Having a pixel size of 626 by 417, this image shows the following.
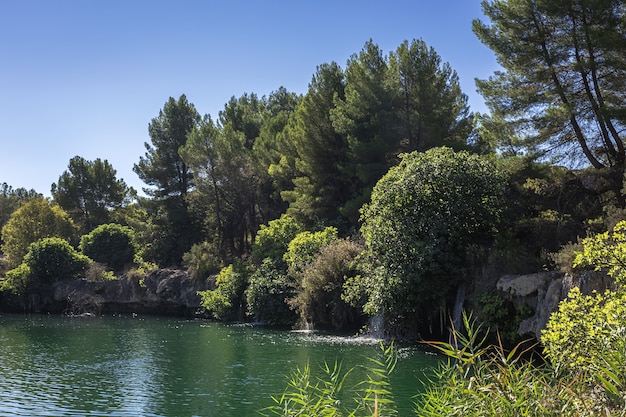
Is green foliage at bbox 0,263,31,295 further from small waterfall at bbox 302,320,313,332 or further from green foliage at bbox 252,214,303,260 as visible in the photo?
small waterfall at bbox 302,320,313,332

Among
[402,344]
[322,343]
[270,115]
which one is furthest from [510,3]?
[270,115]

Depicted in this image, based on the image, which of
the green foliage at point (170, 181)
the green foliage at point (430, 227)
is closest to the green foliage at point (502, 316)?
the green foliage at point (430, 227)

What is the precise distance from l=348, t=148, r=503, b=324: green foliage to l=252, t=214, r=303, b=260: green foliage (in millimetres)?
Answer: 11711

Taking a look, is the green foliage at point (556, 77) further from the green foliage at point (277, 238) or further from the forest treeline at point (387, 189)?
the green foliage at point (277, 238)

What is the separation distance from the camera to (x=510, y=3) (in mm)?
19734

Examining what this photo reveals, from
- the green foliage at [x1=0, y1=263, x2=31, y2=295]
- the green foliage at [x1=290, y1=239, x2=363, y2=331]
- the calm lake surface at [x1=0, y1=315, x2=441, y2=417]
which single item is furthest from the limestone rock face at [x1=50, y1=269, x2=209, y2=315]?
the green foliage at [x1=290, y1=239, x2=363, y2=331]

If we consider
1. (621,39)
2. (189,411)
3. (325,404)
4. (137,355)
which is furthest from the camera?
(137,355)

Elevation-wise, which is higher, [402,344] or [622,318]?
[622,318]

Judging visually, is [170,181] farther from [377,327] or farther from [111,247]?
[377,327]

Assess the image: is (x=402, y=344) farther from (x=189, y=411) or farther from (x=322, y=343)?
(x=189, y=411)

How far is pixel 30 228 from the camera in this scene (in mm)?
48438

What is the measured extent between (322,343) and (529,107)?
A: 10975mm

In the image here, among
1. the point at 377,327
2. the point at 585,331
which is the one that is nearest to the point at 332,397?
the point at 585,331

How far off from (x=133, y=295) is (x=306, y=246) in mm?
18413
